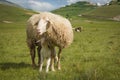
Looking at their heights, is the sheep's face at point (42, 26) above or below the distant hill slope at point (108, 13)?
above

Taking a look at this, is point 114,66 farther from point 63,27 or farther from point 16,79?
point 16,79

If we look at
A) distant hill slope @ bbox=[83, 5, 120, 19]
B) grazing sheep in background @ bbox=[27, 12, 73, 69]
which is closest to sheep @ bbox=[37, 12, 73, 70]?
grazing sheep in background @ bbox=[27, 12, 73, 69]

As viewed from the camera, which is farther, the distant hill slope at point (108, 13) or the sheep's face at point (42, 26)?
the distant hill slope at point (108, 13)

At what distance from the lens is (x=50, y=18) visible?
11.6 metres

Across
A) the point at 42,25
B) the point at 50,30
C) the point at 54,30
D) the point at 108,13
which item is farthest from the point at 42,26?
the point at 108,13

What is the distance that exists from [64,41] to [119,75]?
3.10 meters

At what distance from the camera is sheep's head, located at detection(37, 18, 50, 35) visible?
1090cm

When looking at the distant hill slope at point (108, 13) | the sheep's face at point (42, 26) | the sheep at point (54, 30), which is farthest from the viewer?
the distant hill slope at point (108, 13)

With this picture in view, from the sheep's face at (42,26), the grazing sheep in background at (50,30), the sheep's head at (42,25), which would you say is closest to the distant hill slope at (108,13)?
the grazing sheep in background at (50,30)

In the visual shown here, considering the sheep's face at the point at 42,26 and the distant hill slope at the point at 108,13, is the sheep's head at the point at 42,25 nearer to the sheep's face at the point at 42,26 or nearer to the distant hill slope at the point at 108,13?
the sheep's face at the point at 42,26

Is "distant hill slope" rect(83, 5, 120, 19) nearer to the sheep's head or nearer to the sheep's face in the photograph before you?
the sheep's head

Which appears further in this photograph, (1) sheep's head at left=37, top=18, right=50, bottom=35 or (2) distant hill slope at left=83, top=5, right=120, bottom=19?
(2) distant hill slope at left=83, top=5, right=120, bottom=19

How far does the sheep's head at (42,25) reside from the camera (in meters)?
10.9

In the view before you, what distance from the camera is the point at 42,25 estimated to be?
11.0m
